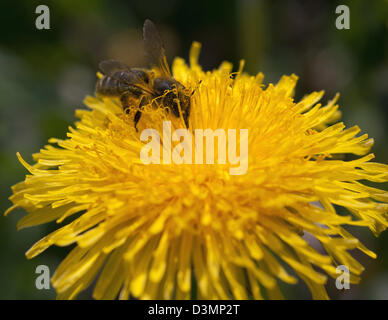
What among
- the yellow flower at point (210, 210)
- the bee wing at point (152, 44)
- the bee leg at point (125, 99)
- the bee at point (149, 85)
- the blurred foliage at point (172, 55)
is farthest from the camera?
the blurred foliage at point (172, 55)

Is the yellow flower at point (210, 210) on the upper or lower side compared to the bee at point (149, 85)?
lower

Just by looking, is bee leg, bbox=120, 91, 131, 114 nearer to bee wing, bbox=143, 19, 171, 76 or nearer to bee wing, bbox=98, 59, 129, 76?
bee wing, bbox=98, 59, 129, 76

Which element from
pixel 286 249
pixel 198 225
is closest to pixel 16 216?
pixel 198 225

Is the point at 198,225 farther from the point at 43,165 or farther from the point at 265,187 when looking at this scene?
the point at 43,165

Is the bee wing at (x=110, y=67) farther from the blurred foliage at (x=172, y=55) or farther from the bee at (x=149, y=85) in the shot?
the blurred foliage at (x=172, y=55)

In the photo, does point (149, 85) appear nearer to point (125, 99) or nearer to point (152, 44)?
point (125, 99)

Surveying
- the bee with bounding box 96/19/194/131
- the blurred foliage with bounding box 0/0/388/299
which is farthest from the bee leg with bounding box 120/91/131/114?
the blurred foliage with bounding box 0/0/388/299

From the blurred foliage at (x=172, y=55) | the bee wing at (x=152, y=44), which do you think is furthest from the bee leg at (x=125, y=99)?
the blurred foliage at (x=172, y=55)
